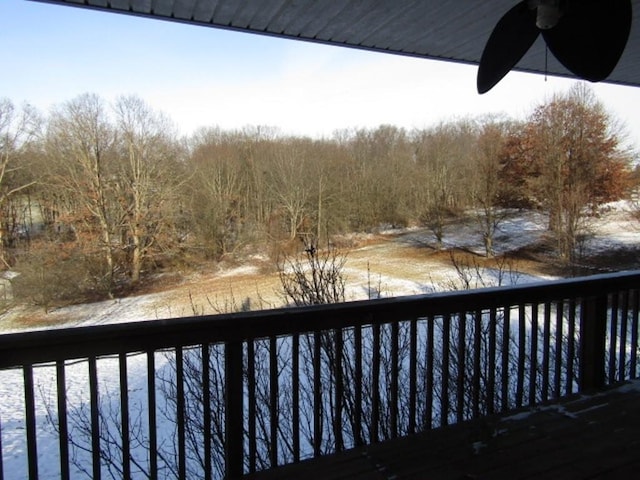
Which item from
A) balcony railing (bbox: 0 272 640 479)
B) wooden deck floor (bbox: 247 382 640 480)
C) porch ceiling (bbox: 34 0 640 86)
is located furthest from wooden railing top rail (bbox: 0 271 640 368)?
porch ceiling (bbox: 34 0 640 86)

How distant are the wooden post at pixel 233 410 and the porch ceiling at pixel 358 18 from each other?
183cm

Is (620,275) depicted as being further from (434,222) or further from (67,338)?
(434,222)

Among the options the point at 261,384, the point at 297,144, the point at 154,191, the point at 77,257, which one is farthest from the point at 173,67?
the point at 261,384

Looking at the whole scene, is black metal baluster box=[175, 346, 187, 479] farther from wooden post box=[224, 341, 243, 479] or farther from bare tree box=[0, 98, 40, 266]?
bare tree box=[0, 98, 40, 266]

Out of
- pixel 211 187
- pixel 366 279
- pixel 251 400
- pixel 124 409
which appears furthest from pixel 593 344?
pixel 211 187

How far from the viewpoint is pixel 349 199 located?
23000mm

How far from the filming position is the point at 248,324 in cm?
161

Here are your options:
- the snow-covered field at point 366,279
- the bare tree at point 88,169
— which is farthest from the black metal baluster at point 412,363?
the bare tree at point 88,169

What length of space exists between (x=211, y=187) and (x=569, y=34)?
2023 cm

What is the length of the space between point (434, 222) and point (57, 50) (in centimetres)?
1675

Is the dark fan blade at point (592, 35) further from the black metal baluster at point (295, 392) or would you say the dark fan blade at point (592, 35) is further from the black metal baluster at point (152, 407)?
the black metal baluster at point (152, 407)

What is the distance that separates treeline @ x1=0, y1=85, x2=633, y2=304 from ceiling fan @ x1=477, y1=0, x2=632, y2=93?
13.2 metres

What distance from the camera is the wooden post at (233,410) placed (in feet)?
5.35

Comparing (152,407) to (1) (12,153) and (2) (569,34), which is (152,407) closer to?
(2) (569,34)
